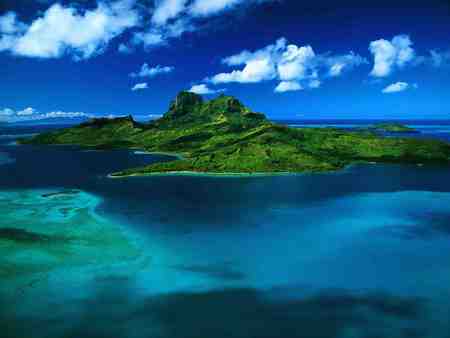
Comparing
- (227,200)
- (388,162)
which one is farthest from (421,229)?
(388,162)

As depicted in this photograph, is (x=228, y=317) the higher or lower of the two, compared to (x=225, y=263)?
lower

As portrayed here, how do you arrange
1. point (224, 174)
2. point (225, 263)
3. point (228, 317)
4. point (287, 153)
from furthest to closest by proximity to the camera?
point (287, 153)
point (224, 174)
point (225, 263)
point (228, 317)

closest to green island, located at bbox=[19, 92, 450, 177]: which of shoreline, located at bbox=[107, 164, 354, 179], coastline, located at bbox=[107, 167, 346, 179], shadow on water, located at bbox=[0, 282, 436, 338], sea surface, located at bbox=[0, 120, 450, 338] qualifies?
coastline, located at bbox=[107, 167, 346, 179]

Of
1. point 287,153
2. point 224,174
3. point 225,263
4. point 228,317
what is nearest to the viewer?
point 228,317

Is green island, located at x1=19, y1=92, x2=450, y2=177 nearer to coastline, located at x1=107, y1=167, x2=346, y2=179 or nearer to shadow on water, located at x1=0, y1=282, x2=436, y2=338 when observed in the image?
coastline, located at x1=107, y1=167, x2=346, y2=179

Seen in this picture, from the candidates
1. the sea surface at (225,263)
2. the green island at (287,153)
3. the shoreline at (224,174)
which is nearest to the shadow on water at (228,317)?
the sea surface at (225,263)

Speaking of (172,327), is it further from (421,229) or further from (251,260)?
(421,229)

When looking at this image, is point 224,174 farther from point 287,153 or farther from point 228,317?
point 228,317

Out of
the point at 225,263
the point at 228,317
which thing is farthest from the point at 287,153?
the point at 228,317

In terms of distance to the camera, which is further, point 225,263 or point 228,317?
point 225,263

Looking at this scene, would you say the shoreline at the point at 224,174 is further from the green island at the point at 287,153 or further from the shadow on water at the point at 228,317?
the shadow on water at the point at 228,317
